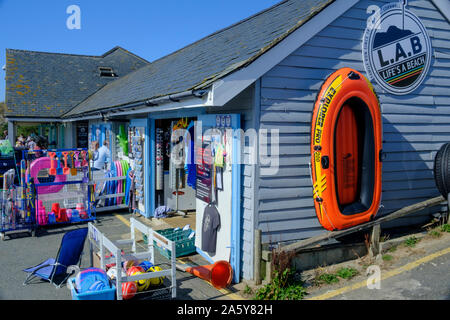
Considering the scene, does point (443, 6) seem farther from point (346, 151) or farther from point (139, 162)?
point (139, 162)

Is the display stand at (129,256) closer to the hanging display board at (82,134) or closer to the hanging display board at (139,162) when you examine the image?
the hanging display board at (139,162)

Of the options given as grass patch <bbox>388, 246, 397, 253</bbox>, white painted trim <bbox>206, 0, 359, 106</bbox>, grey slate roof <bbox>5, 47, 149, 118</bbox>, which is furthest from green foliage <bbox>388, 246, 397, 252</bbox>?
grey slate roof <bbox>5, 47, 149, 118</bbox>

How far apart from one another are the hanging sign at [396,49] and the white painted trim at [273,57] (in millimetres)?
717

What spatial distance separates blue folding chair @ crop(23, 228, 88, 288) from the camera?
5.69m

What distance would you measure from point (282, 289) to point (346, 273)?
1104 millimetres

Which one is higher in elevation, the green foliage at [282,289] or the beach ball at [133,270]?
the beach ball at [133,270]

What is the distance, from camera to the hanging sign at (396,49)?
6543mm

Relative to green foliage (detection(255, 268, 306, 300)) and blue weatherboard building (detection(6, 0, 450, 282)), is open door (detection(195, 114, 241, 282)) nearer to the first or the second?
blue weatherboard building (detection(6, 0, 450, 282))

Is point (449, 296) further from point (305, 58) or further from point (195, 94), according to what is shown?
point (195, 94)

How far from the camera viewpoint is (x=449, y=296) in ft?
15.4

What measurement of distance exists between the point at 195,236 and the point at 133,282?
7.66 feet

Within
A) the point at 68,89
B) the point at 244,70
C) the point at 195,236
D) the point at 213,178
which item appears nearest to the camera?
the point at 244,70

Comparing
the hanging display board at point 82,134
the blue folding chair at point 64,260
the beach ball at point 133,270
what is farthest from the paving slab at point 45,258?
the hanging display board at point 82,134
